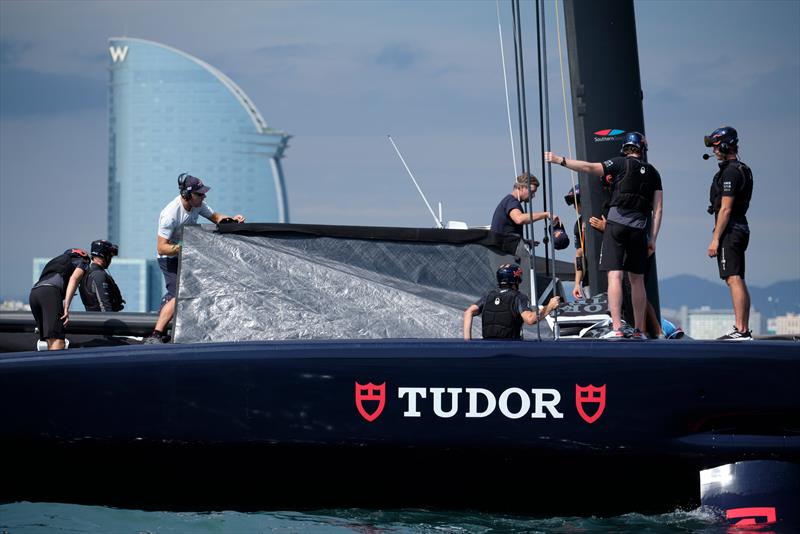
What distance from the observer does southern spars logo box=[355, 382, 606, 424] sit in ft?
15.4

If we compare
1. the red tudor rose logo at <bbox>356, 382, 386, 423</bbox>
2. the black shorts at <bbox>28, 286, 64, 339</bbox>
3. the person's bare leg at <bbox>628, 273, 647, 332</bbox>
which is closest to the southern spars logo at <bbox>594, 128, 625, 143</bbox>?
the person's bare leg at <bbox>628, 273, 647, 332</bbox>

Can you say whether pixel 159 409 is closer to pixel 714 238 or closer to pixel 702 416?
pixel 702 416

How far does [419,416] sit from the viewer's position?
15.4 ft

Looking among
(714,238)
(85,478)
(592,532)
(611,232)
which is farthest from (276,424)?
(714,238)

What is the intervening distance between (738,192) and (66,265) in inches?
207

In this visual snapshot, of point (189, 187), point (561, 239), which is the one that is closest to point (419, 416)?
point (189, 187)

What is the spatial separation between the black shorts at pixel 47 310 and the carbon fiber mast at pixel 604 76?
399cm

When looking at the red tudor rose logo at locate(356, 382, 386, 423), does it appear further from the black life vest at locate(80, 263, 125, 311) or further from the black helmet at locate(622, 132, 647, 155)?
the black life vest at locate(80, 263, 125, 311)

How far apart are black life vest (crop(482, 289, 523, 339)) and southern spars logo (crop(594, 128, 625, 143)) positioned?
120 centimetres

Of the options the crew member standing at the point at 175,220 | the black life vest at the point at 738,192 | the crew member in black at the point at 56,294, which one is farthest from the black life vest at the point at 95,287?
the black life vest at the point at 738,192

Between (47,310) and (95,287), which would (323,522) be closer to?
(47,310)

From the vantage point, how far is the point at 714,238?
20.6 ft

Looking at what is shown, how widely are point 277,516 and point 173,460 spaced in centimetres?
52

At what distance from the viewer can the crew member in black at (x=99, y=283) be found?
32.2ft
